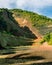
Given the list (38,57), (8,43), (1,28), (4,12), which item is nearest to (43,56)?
(38,57)

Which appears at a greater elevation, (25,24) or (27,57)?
(27,57)

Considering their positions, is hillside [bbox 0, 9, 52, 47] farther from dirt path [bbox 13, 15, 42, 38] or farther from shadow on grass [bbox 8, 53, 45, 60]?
shadow on grass [bbox 8, 53, 45, 60]

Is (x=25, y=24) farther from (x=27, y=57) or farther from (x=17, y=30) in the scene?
(x=27, y=57)

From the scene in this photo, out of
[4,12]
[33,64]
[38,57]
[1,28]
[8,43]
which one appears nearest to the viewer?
[33,64]

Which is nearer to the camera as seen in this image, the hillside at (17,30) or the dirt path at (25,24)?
the hillside at (17,30)

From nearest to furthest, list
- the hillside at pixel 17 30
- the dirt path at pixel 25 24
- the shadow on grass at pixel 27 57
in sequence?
the shadow on grass at pixel 27 57 < the hillside at pixel 17 30 < the dirt path at pixel 25 24

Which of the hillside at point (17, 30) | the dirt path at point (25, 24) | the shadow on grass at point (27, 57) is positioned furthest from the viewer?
the dirt path at point (25, 24)

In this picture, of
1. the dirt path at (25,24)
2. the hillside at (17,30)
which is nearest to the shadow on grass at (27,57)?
the hillside at (17,30)

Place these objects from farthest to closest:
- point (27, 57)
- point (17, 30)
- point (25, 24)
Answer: point (25, 24) < point (17, 30) < point (27, 57)

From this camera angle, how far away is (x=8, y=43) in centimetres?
6088

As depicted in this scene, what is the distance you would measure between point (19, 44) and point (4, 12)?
27.2m

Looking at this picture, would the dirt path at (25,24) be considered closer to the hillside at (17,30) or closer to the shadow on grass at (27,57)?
the hillside at (17,30)

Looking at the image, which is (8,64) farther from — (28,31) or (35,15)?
(35,15)

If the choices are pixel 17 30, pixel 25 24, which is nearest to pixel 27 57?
pixel 17 30
